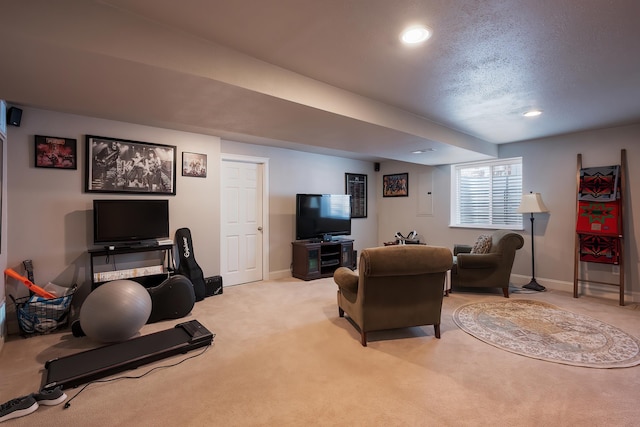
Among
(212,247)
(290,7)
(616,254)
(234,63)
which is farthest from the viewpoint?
(212,247)

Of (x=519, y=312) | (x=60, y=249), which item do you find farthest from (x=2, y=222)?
(x=519, y=312)

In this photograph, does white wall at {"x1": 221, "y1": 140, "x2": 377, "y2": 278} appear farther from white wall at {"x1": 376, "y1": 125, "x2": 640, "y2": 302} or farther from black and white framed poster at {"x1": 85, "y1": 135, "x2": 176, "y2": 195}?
white wall at {"x1": 376, "y1": 125, "x2": 640, "y2": 302}

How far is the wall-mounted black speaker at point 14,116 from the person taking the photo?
3.12m

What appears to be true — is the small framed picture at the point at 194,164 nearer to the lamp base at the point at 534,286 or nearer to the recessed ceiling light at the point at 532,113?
the recessed ceiling light at the point at 532,113

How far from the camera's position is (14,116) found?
3.14 meters

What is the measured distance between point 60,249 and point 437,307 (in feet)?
13.3

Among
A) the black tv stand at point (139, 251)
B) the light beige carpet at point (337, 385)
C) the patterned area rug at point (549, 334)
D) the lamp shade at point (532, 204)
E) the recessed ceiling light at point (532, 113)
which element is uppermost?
the recessed ceiling light at point (532, 113)

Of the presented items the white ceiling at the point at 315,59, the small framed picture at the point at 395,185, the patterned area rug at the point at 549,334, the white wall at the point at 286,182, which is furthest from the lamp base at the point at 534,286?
the white wall at the point at 286,182

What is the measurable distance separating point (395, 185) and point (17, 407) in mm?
6354

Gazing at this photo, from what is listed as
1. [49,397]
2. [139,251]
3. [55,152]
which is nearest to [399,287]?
[49,397]

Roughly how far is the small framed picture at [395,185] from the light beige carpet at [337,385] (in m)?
3.87

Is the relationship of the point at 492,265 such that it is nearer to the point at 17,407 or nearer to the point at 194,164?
the point at 194,164

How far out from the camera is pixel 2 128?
296 cm

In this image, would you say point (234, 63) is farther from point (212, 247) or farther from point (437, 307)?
point (212, 247)
